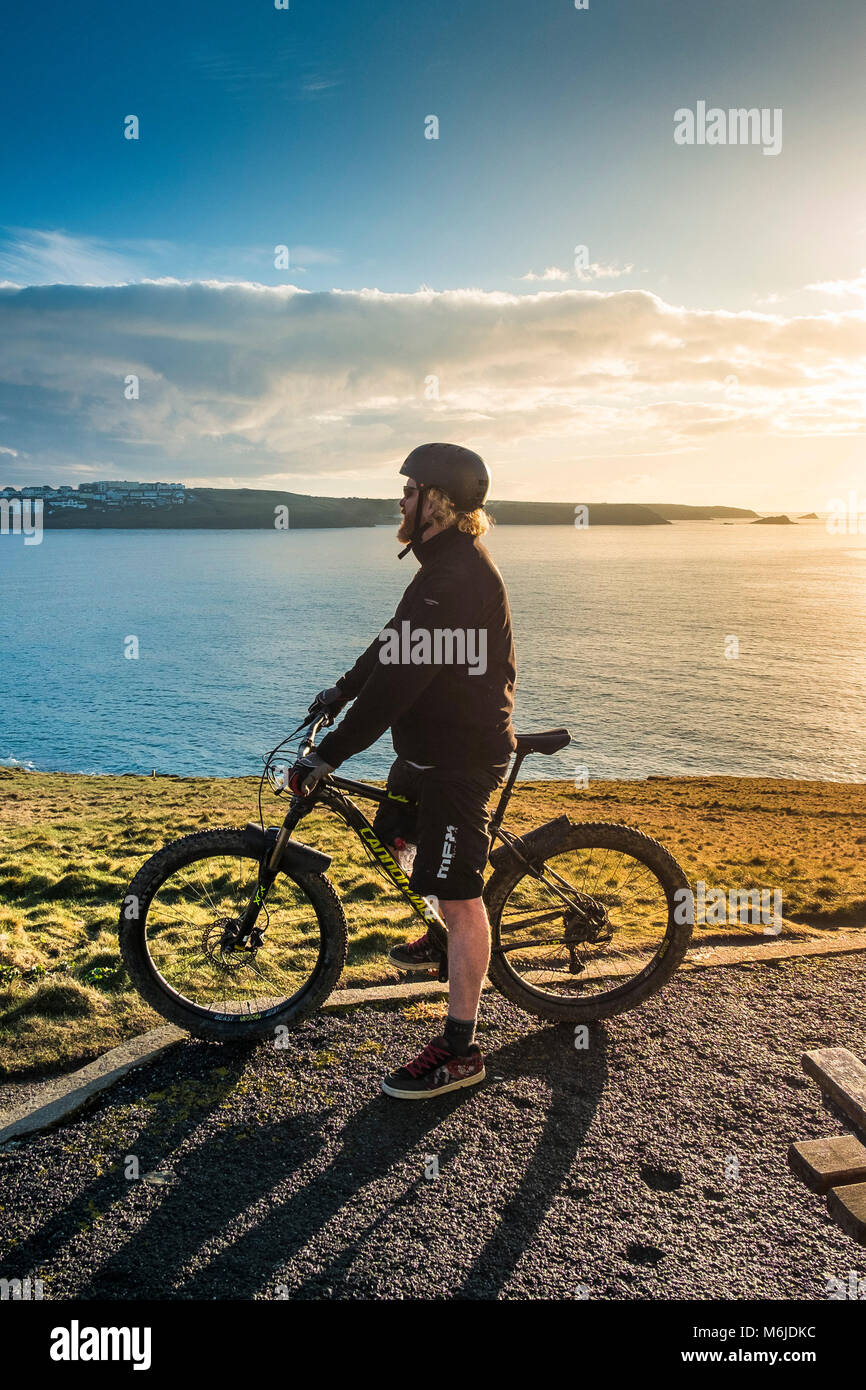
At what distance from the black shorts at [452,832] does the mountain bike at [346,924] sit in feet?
0.88

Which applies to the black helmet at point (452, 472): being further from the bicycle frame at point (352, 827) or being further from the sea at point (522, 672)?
the sea at point (522, 672)

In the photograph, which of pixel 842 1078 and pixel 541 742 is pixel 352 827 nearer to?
pixel 541 742

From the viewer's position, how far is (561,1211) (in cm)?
312

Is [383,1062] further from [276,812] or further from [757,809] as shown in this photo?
[757,809]

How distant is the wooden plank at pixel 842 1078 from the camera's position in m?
2.97

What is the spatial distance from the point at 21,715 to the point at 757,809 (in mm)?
46730

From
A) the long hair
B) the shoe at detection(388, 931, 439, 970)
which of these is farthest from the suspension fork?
the long hair

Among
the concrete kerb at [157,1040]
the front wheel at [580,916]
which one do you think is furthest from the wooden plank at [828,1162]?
the concrete kerb at [157,1040]

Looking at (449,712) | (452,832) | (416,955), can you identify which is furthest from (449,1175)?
(449,712)

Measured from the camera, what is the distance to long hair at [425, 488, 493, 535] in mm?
3834

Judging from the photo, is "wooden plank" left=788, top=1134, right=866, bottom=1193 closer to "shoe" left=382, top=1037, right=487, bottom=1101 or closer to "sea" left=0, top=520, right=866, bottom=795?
"shoe" left=382, top=1037, right=487, bottom=1101

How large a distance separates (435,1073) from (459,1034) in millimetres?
202

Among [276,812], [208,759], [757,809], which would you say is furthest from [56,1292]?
[208,759]

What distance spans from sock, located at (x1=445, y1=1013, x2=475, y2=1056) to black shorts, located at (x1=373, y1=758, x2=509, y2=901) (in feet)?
2.03
